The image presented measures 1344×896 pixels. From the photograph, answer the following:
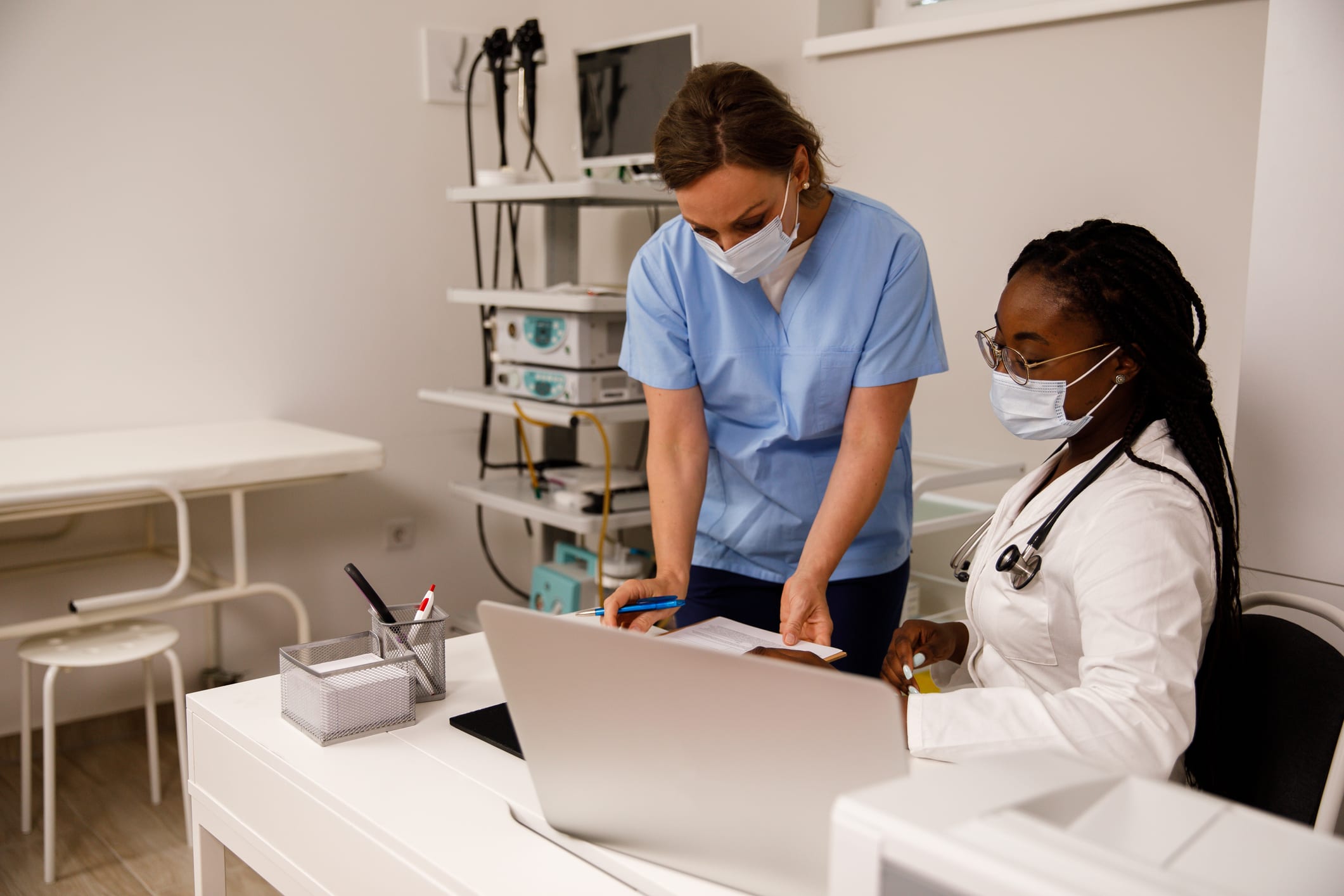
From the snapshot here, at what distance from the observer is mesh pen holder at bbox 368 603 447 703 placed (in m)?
1.19

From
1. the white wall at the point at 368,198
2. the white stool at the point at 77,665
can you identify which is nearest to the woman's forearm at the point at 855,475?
the white wall at the point at 368,198

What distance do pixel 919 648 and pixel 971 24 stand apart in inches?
60.4

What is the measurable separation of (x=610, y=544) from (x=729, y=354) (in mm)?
1466

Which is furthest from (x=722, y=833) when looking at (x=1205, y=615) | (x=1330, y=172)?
(x=1330, y=172)

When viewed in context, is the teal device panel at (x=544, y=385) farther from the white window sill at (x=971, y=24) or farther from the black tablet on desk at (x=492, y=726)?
the black tablet on desk at (x=492, y=726)

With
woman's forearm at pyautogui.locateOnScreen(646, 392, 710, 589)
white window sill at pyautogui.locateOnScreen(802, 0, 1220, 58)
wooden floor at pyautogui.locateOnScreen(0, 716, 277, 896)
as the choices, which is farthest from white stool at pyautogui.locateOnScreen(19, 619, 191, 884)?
white window sill at pyautogui.locateOnScreen(802, 0, 1220, 58)

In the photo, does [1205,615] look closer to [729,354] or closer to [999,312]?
[999,312]

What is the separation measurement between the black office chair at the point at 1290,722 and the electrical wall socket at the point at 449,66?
2.69 m

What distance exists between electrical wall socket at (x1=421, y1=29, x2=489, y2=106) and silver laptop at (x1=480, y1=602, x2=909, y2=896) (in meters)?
2.67

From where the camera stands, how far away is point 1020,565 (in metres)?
1.10

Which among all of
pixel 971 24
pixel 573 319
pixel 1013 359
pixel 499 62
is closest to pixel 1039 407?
pixel 1013 359

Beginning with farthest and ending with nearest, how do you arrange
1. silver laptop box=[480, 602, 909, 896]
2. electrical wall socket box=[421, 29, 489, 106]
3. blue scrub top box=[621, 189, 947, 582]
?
electrical wall socket box=[421, 29, 489, 106] → blue scrub top box=[621, 189, 947, 582] → silver laptop box=[480, 602, 909, 896]

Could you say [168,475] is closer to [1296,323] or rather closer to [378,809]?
[378,809]

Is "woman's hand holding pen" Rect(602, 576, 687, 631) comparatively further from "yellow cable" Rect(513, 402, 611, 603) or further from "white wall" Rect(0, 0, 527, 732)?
"white wall" Rect(0, 0, 527, 732)
